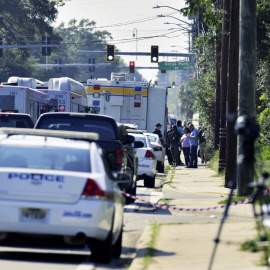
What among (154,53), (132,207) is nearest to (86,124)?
(132,207)

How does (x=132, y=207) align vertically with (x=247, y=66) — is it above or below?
below

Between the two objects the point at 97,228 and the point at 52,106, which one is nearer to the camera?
the point at 97,228

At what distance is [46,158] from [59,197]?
0.73 meters

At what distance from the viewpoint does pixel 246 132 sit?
29.0ft

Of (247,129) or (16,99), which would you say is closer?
(247,129)

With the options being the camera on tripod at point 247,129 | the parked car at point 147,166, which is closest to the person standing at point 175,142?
the parked car at point 147,166

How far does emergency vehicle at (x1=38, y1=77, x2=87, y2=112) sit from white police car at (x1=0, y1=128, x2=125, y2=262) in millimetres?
21531

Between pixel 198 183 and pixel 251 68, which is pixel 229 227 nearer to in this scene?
pixel 251 68

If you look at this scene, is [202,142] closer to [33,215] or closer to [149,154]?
[149,154]

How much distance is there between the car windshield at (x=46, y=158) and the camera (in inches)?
406

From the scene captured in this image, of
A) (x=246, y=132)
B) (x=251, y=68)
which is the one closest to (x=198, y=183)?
(x=251, y=68)

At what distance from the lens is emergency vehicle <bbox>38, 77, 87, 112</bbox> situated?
110ft

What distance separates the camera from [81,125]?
16.4m

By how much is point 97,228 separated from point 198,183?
15700mm
